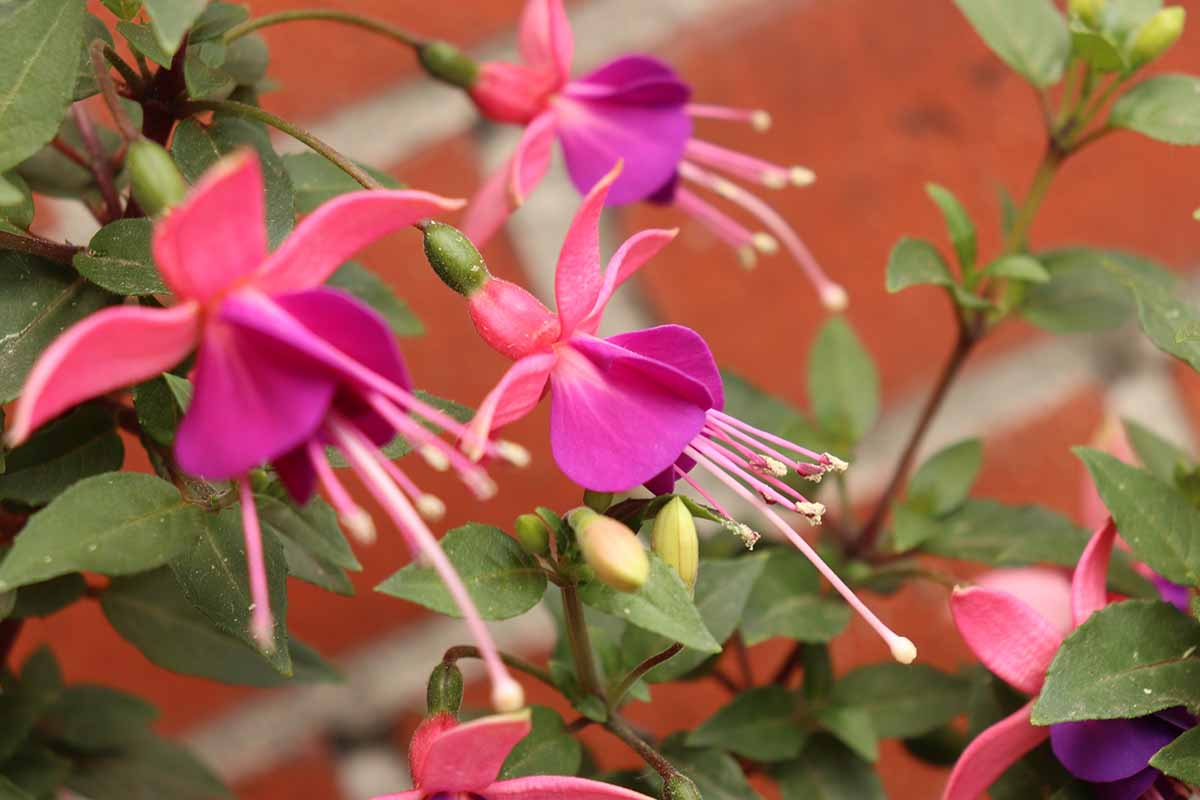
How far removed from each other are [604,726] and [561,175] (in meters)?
0.56

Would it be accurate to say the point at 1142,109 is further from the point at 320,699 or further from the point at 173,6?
the point at 320,699

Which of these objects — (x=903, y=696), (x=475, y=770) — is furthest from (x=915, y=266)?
(x=475, y=770)

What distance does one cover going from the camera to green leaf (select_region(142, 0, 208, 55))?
33 centimetres

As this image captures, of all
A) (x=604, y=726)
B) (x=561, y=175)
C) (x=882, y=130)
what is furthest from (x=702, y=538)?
(x=882, y=130)

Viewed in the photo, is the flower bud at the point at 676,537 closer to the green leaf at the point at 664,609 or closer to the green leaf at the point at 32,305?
the green leaf at the point at 664,609

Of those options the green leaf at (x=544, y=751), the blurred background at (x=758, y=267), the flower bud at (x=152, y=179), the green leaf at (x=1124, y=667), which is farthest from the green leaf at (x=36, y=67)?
the blurred background at (x=758, y=267)

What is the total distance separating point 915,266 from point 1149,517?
15 cm

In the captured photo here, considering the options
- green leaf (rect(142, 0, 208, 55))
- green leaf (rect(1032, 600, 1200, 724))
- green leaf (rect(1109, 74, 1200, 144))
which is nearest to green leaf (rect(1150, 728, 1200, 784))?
green leaf (rect(1032, 600, 1200, 724))

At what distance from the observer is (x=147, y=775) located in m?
0.60

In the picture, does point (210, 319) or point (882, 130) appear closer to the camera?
point (210, 319)

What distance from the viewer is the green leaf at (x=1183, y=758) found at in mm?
398

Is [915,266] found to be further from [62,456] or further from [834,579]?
[62,456]

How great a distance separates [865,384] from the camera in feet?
2.29

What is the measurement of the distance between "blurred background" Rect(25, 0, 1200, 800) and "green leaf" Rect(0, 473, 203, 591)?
1.74 feet
